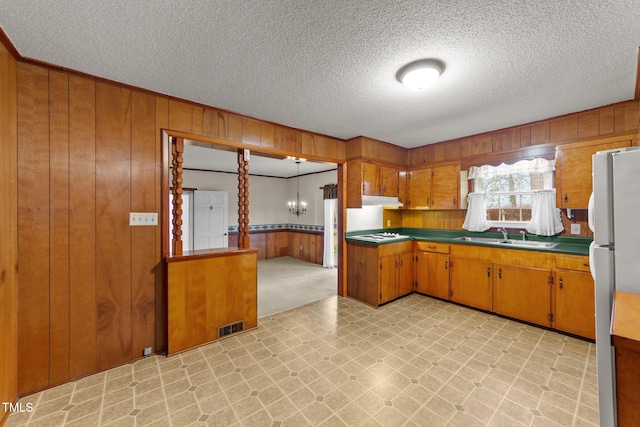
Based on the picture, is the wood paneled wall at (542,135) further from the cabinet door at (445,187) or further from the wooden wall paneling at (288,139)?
the wooden wall paneling at (288,139)

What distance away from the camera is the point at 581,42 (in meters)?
1.74

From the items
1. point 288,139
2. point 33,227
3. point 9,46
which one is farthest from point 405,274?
point 9,46

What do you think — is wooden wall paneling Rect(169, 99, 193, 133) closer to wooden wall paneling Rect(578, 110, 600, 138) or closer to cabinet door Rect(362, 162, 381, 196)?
cabinet door Rect(362, 162, 381, 196)

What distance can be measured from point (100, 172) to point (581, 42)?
3.78 meters

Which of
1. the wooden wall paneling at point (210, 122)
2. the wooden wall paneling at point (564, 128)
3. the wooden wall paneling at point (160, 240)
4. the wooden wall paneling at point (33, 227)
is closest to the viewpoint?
the wooden wall paneling at point (33, 227)

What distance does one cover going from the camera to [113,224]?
230 cm

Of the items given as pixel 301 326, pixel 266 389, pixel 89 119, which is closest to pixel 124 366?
pixel 266 389

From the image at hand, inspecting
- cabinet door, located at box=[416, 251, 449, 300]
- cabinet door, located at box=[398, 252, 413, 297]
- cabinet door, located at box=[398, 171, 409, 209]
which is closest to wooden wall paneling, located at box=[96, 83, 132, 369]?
cabinet door, located at box=[398, 252, 413, 297]

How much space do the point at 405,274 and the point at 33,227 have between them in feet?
13.8

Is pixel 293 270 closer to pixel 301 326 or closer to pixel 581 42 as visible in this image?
pixel 301 326

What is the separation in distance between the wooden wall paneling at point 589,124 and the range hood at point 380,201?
239 centimetres

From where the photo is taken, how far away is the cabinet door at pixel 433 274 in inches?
152

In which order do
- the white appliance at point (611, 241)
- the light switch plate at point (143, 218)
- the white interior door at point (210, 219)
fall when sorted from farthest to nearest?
the white interior door at point (210, 219)
the light switch plate at point (143, 218)
the white appliance at point (611, 241)

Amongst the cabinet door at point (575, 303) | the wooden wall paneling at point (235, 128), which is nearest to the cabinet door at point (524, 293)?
the cabinet door at point (575, 303)
